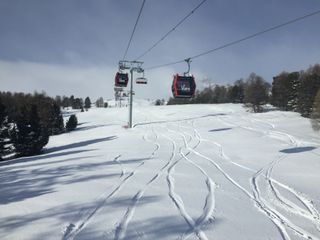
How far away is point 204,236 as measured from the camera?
6629mm

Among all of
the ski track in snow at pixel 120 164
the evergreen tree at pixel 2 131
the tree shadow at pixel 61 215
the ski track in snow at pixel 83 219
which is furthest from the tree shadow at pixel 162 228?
the evergreen tree at pixel 2 131

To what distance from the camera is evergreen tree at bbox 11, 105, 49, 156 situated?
115 feet

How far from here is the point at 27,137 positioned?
35156 mm

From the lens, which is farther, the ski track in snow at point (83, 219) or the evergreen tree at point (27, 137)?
the evergreen tree at point (27, 137)

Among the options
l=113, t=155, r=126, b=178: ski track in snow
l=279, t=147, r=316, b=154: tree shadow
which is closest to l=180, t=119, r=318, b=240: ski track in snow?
l=113, t=155, r=126, b=178: ski track in snow

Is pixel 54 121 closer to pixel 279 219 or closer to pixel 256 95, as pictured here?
pixel 256 95

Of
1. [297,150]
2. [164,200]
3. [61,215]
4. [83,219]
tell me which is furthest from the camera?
[297,150]

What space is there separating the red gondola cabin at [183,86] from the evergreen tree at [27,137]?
66.7 feet

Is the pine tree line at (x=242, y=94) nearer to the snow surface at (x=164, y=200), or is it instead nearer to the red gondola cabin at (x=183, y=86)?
the red gondola cabin at (x=183, y=86)

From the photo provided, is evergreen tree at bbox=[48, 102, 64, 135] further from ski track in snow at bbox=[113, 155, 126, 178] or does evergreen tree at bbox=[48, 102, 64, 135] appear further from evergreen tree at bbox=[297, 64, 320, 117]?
evergreen tree at bbox=[297, 64, 320, 117]

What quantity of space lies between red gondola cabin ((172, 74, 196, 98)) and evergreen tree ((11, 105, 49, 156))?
20.3 m

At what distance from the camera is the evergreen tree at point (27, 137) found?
115 ft

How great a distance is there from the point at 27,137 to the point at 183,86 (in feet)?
72.3

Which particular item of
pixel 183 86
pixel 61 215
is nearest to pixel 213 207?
pixel 61 215
